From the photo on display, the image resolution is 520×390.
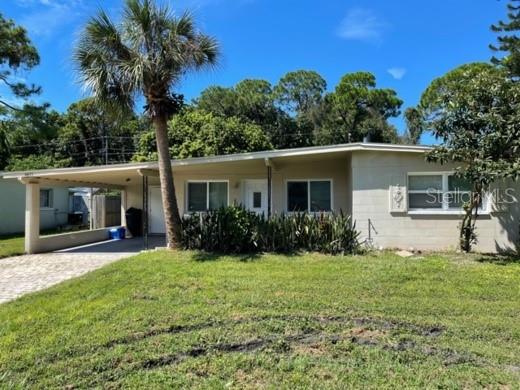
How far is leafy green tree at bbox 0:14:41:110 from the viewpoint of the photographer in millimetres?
16406

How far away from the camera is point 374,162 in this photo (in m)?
10.7

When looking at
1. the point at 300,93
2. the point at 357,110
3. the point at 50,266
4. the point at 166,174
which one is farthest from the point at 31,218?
the point at 300,93

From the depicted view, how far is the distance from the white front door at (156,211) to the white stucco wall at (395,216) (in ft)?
29.6

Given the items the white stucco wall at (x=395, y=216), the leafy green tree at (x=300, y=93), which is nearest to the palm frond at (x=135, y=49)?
the white stucco wall at (x=395, y=216)

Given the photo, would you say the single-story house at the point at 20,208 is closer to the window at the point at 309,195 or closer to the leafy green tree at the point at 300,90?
the window at the point at 309,195

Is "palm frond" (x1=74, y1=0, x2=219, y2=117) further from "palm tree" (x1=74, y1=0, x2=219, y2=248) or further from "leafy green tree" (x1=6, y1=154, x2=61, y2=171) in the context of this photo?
"leafy green tree" (x1=6, y1=154, x2=61, y2=171)

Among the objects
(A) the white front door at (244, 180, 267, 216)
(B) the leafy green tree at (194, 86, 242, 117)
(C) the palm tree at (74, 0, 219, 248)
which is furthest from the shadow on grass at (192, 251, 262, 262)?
(B) the leafy green tree at (194, 86, 242, 117)

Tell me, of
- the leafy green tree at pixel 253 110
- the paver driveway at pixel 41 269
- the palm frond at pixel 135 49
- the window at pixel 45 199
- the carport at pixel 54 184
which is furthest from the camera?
the leafy green tree at pixel 253 110

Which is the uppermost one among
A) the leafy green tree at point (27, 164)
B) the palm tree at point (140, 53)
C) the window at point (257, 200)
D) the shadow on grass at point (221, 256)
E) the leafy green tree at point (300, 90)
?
the leafy green tree at point (300, 90)

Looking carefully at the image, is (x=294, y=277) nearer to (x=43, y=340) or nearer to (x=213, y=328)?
(x=213, y=328)

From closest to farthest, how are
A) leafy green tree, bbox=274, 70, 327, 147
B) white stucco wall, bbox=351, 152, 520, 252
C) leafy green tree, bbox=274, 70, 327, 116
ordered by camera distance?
white stucco wall, bbox=351, 152, 520, 252
leafy green tree, bbox=274, 70, 327, 147
leafy green tree, bbox=274, 70, 327, 116

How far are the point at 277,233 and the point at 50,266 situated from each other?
5.51 meters

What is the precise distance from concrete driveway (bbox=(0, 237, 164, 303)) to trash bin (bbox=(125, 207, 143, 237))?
3034 millimetres

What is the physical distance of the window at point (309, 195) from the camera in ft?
46.0
